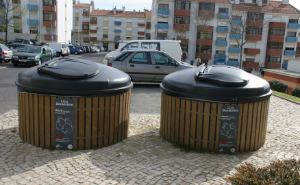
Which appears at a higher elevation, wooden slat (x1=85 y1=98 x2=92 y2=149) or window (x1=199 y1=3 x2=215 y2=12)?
window (x1=199 y1=3 x2=215 y2=12)

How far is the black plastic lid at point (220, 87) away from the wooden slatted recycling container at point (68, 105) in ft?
3.51

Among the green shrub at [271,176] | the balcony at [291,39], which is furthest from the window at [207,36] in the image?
the green shrub at [271,176]

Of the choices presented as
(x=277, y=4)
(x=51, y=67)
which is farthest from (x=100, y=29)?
(x=51, y=67)

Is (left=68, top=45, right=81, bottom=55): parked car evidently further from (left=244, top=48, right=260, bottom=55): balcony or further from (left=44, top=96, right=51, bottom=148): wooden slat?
(left=44, top=96, right=51, bottom=148): wooden slat

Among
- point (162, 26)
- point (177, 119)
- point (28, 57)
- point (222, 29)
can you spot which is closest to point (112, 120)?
point (177, 119)

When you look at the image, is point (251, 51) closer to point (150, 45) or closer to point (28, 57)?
point (150, 45)

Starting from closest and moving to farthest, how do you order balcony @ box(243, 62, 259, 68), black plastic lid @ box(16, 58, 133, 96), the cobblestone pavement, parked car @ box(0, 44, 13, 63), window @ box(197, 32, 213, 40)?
the cobblestone pavement
black plastic lid @ box(16, 58, 133, 96)
parked car @ box(0, 44, 13, 63)
window @ box(197, 32, 213, 40)
balcony @ box(243, 62, 259, 68)

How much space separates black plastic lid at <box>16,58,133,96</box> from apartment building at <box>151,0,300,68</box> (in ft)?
156

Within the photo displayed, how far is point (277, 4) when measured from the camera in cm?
5806

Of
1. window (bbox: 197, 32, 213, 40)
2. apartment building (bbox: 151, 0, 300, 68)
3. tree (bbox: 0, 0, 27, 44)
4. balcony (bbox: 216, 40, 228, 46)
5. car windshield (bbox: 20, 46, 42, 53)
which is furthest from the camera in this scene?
balcony (bbox: 216, 40, 228, 46)

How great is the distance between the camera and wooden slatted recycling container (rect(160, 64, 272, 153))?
4.38 meters

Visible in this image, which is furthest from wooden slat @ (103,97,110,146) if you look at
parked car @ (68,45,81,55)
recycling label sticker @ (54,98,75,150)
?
parked car @ (68,45,81,55)

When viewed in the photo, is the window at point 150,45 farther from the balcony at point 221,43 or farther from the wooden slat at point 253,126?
the balcony at point 221,43

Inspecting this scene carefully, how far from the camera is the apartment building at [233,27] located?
51.8 m
